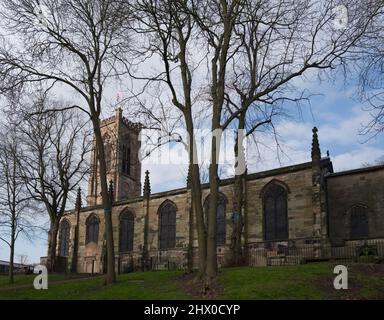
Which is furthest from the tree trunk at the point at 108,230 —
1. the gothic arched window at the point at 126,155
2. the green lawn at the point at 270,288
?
the gothic arched window at the point at 126,155

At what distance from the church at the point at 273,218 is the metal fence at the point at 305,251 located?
61mm

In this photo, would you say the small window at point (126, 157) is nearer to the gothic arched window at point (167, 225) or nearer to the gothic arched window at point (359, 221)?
the gothic arched window at point (167, 225)

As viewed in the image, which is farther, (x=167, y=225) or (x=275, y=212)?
(x=167, y=225)

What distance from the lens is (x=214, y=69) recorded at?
1881cm

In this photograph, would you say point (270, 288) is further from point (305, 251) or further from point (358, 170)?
point (358, 170)

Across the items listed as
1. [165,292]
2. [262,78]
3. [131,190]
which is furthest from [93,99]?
[131,190]

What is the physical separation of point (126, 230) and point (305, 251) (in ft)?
63.3

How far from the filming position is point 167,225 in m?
39.4

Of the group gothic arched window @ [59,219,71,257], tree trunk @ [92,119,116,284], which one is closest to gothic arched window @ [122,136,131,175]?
gothic arched window @ [59,219,71,257]

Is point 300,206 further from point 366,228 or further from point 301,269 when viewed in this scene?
point 301,269

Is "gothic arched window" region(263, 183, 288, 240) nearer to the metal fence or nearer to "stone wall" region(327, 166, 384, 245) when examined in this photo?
the metal fence

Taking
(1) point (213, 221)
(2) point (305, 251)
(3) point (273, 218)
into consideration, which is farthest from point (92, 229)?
(1) point (213, 221)

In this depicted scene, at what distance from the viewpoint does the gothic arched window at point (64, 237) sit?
49625 millimetres
